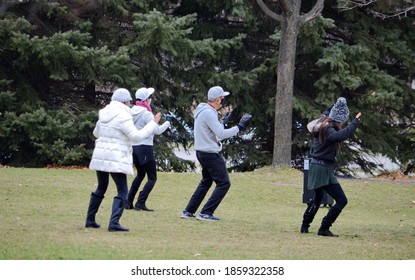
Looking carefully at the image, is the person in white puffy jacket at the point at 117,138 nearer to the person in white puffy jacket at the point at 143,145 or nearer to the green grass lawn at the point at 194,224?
the green grass lawn at the point at 194,224

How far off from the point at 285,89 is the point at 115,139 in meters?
13.4

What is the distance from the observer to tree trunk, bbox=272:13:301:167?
79.8 feet

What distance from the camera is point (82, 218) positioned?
1364 centimetres

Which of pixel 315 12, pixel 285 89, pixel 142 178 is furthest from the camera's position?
pixel 285 89

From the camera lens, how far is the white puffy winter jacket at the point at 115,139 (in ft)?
37.6

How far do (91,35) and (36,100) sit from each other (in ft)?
7.95

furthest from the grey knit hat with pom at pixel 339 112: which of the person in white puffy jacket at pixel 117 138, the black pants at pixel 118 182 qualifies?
the black pants at pixel 118 182

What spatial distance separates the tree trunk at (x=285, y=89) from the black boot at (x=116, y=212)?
12924 millimetres

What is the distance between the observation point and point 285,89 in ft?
80.4

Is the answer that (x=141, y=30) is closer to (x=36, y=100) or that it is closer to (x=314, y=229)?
(x=36, y=100)

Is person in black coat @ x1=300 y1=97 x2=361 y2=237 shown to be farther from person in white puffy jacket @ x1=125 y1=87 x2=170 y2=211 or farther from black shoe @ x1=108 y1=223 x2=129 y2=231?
person in white puffy jacket @ x1=125 y1=87 x2=170 y2=211

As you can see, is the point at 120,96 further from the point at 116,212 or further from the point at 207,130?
the point at 207,130

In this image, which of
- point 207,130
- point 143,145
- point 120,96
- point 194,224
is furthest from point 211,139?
point 120,96

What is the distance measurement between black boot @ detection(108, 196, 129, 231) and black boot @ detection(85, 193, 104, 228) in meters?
0.27
